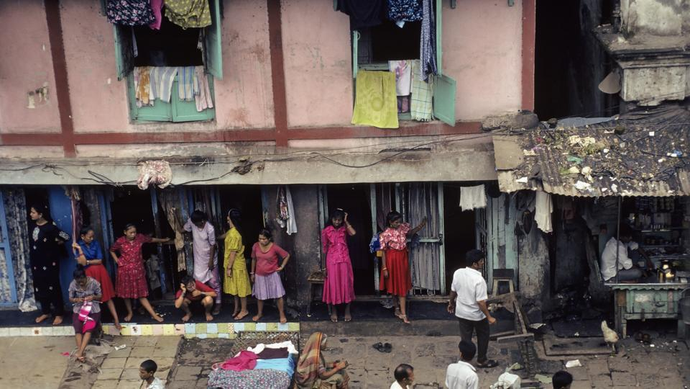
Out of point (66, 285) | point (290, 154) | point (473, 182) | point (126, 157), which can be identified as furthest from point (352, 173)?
point (66, 285)

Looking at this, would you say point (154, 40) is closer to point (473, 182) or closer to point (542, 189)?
point (473, 182)

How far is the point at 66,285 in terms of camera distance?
1380 cm

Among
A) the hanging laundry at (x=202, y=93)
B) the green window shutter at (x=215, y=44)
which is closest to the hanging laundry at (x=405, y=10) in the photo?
the green window shutter at (x=215, y=44)

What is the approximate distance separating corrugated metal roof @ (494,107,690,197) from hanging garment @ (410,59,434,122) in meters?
0.98

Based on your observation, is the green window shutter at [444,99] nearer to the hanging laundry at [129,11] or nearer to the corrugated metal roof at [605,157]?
the corrugated metal roof at [605,157]

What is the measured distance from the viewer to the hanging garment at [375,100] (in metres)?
12.1

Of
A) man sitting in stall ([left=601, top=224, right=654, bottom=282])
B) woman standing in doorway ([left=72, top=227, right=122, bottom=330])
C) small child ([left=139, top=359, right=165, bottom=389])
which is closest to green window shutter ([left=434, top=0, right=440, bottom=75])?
man sitting in stall ([left=601, top=224, right=654, bottom=282])

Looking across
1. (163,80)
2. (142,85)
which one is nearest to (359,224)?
(163,80)

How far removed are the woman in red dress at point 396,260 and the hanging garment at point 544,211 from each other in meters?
1.76

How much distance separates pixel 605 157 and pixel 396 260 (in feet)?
10.4

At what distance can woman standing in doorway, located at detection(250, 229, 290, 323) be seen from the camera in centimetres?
1277

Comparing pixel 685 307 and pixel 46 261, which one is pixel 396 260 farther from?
pixel 46 261

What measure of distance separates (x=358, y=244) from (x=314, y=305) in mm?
1142

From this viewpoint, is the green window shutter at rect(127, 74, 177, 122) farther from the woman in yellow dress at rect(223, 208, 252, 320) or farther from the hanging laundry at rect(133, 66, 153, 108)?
the woman in yellow dress at rect(223, 208, 252, 320)
